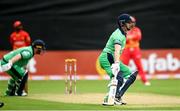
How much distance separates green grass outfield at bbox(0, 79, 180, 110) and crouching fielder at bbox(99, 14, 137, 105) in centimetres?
34

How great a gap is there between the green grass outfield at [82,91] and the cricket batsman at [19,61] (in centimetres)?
39

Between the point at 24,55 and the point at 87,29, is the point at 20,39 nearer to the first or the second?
the point at 87,29

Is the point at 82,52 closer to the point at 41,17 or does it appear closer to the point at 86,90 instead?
the point at 41,17

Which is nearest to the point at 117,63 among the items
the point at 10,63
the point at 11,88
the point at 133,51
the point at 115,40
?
the point at 115,40

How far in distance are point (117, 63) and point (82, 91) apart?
493 centimetres

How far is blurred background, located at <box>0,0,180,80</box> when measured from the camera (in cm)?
2302

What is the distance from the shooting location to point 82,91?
723 inches

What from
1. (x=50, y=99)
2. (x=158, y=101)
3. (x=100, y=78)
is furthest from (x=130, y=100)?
(x=100, y=78)

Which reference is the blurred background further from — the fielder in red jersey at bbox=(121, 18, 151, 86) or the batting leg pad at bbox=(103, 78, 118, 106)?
the batting leg pad at bbox=(103, 78, 118, 106)

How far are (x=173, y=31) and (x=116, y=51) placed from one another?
10.3 metres

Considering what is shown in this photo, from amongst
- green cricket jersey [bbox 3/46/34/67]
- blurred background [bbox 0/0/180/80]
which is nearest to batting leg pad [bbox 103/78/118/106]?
green cricket jersey [bbox 3/46/34/67]

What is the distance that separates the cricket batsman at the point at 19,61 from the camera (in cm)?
1569

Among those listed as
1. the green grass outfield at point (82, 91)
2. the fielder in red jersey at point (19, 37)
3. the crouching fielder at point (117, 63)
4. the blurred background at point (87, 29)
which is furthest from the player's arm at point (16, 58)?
the blurred background at point (87, 29)

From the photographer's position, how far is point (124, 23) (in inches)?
543
